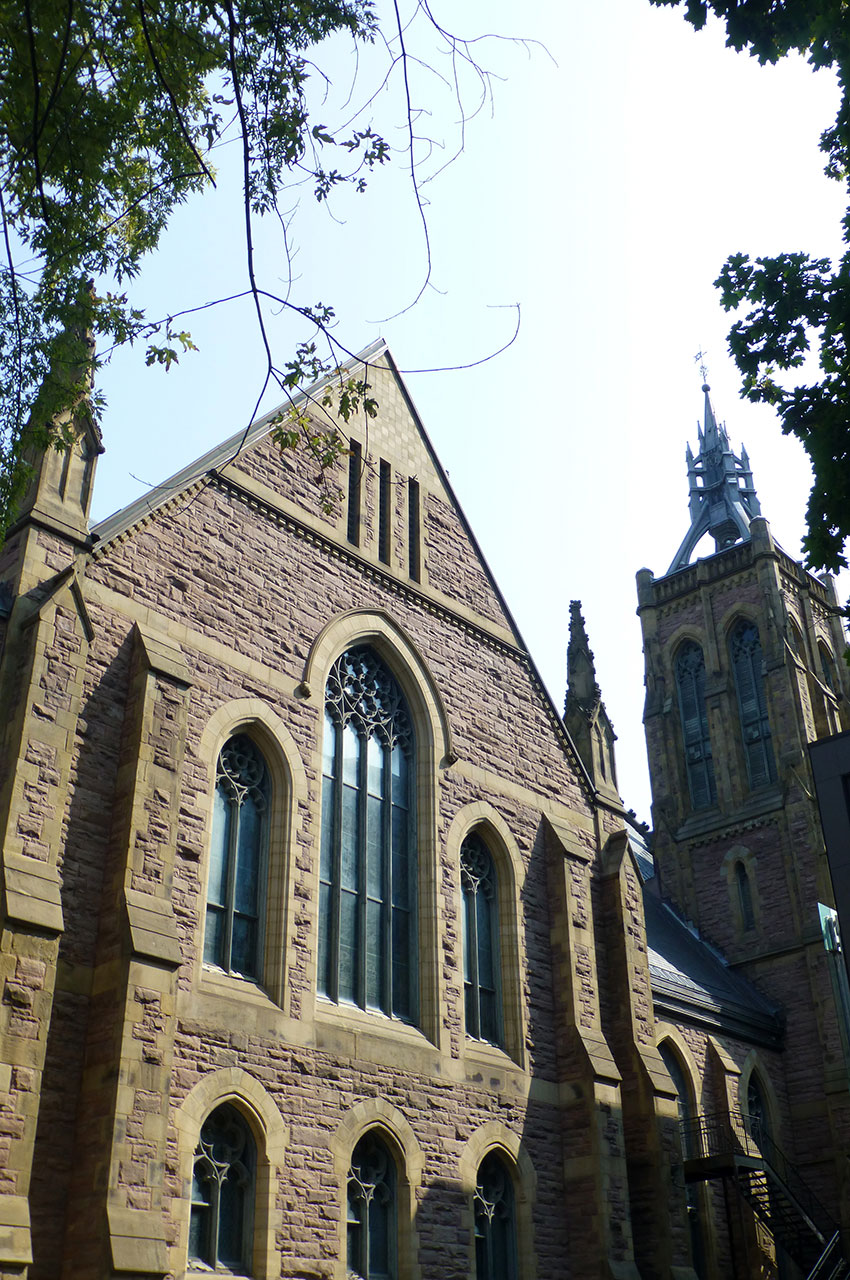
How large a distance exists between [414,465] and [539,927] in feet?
24.4

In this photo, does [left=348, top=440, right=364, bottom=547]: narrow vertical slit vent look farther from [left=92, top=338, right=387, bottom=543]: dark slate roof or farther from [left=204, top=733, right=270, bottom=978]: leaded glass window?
[left=204, top=733, right=270, bottom=978]: leaded glass window

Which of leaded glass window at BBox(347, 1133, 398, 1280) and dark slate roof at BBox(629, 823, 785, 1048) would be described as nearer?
leaded glass window at BBox(347, 1133, 398, 1280)

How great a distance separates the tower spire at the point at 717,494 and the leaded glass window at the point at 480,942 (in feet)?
79.1

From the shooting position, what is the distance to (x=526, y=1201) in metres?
16.1

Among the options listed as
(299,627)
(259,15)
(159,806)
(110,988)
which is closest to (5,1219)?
(110,988)

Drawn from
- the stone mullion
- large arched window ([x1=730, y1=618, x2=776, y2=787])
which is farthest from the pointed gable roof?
large arched window ([x1=730, y1=618, x2=776, y2=787])

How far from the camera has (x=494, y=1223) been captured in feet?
51.6

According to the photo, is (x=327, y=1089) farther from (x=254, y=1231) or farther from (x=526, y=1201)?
(x=526, y=1201)

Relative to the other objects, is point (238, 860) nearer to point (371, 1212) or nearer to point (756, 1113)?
point (371, 1212)

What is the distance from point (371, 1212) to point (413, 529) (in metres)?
9.77

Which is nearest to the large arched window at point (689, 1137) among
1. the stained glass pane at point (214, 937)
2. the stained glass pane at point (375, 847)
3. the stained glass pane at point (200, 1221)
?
the stained glass pane at point (375, 847)

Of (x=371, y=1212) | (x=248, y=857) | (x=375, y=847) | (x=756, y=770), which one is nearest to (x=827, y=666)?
(x=756, y=770)

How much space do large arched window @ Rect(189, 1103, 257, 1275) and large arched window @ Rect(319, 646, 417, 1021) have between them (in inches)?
91.2

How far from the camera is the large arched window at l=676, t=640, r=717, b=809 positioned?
118 feet
